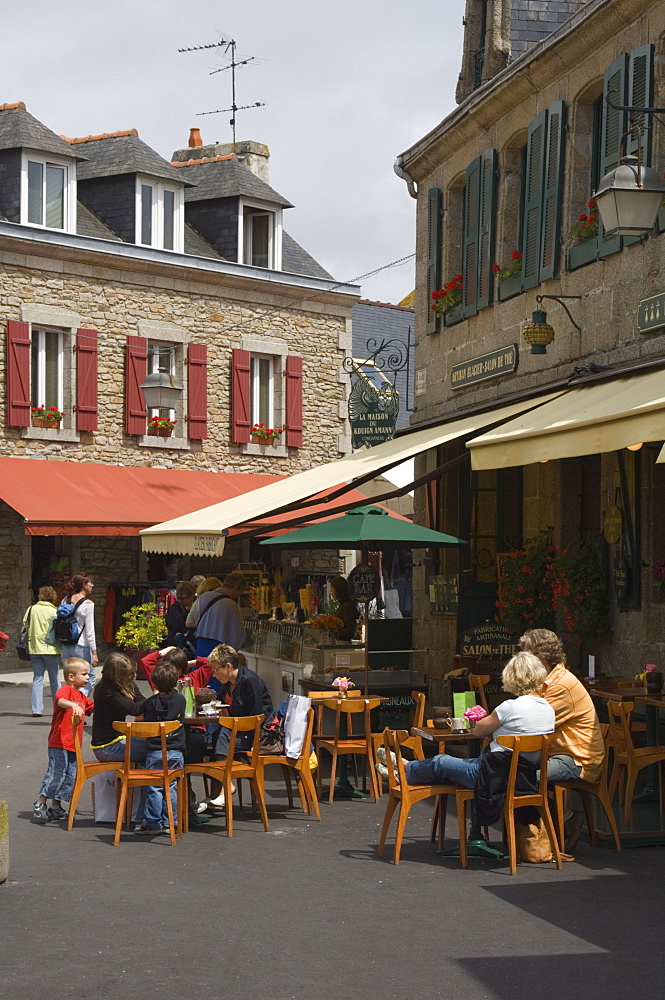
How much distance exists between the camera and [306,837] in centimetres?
859

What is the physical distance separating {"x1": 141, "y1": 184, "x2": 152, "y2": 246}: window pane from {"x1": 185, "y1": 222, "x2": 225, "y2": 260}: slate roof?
2.87ft

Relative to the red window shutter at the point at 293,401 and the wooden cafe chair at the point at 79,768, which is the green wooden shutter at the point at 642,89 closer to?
the wooden cafe chair at the point at 79,768

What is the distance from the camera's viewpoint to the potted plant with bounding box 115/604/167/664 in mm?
19422

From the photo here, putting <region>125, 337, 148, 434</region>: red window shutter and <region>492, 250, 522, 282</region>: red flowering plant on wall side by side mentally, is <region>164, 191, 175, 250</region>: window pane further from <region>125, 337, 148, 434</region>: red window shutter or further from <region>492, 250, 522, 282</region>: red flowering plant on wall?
<region>492, 250, 522, 282</region>: red flowering plant on wall

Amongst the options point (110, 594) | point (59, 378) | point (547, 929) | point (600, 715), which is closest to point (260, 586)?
point (110, 594)

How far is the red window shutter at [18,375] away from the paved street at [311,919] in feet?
41.6

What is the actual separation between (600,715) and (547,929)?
4.82 m

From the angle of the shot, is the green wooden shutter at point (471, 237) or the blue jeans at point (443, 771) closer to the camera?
the blue jeans at point (443, 771)

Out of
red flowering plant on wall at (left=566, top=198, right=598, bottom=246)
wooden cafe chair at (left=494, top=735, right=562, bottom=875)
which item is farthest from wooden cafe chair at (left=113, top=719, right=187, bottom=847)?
red flowering plant on wall at (left=566, top=198, right=598, bottom=246)

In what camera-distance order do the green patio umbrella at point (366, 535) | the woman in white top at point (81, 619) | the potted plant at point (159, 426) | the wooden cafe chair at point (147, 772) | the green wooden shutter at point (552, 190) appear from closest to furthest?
the wooden cafe chair at point (147, 772), the green patio umbrella at point (366, 535), the green wooden shutter at point (552, 190), the woman in white top at point (81, 619), the potted plant at point (159, 426)

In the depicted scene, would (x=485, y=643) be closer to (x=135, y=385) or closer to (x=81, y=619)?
(x=81, y=619)

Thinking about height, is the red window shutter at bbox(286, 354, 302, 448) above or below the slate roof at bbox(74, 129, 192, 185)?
below

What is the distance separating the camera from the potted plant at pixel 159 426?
22781 mm

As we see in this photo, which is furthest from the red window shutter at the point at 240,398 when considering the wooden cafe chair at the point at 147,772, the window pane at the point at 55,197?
the wooden cafe chair at the point at 147,772
